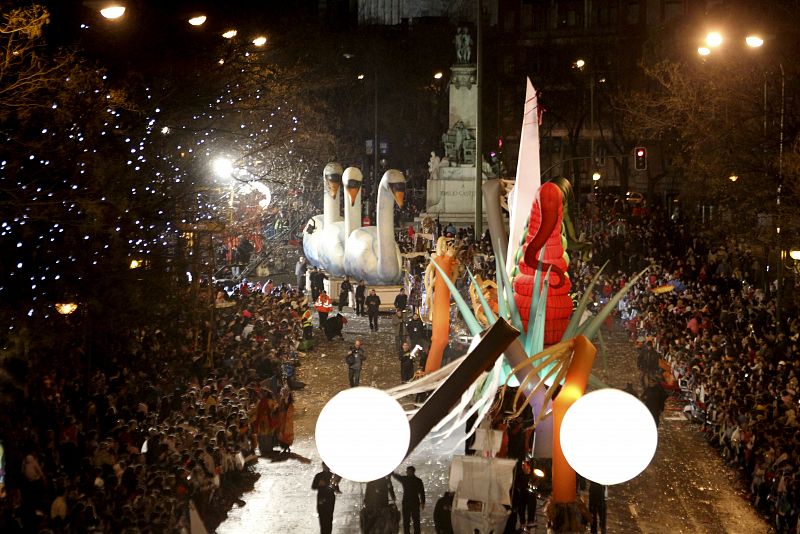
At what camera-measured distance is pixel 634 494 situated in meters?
16.0

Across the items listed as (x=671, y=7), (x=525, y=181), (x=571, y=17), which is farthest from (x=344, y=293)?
(x=671, y=7)

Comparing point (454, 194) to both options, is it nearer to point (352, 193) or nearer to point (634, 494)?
point (352, 193)

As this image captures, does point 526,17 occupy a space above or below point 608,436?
above

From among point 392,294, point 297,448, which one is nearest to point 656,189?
point 392,294

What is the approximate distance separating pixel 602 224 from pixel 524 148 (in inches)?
1106

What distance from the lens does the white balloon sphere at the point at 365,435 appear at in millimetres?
4539

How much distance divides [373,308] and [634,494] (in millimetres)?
14124

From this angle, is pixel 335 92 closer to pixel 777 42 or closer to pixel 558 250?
pixel 777 42

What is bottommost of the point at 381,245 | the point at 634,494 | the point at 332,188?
the point at 634,494

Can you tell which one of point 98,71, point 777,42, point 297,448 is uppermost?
point 777,42

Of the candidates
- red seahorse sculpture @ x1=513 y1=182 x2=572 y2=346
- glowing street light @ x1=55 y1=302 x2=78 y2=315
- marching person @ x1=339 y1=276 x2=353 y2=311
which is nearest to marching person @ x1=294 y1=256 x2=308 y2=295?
marching person @ x1=339 y1=276 x2=353 y2=311

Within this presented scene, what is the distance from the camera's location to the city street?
14578mm

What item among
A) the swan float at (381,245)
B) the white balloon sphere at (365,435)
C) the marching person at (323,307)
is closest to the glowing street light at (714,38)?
the marching person at (323,307)

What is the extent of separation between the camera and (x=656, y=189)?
2501 inches
